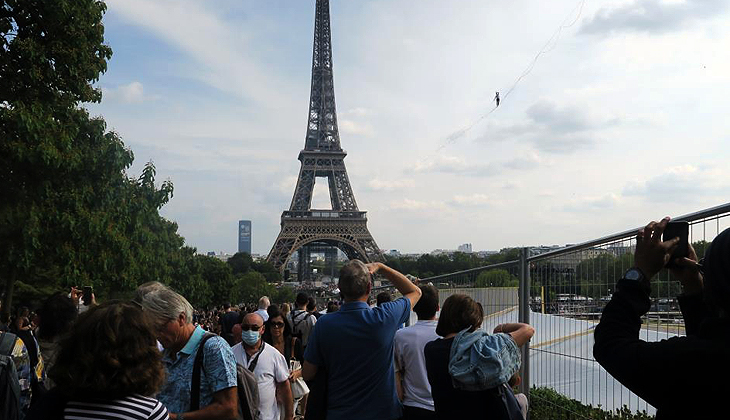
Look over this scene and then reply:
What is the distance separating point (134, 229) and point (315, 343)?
1553 centimetres

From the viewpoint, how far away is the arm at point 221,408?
383cm

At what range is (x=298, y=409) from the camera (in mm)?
10531

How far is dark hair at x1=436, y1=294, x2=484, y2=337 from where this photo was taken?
413 cm

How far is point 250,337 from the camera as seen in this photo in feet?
20.6

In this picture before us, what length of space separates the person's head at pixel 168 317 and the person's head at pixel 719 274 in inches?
107

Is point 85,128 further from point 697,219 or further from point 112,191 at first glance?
point 697,219

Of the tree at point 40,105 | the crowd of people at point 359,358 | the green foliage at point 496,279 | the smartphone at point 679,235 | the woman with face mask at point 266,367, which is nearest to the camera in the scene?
the crowd of people at point 359,358

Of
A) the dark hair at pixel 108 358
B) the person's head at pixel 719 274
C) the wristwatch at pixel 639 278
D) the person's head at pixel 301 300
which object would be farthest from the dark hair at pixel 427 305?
the person's head at pixel 301 300

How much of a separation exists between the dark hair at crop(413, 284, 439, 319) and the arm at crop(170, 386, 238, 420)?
1787 mm

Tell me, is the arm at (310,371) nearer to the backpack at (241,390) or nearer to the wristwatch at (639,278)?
the backpack at (241,390)

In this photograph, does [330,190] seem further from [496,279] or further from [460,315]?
[460,315]

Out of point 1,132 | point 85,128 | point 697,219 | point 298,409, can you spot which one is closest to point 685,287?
point 697,219

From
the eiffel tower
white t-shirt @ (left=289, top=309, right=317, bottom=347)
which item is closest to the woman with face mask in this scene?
white t-shirt @ (left=289, top=309, right=317, bottom=347)

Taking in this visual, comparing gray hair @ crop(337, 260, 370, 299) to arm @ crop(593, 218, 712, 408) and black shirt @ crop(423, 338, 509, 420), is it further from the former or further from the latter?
arm @ crop(593, 218, 712, 408)
